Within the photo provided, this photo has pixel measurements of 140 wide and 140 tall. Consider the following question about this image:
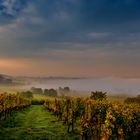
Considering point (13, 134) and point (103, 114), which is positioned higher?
point (103, 114)

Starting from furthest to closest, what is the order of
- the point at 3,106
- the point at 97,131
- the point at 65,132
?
the point at 3,106 → the point at 65,132 → the point at 97,131

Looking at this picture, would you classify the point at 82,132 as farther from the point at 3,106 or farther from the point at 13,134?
the point at 3,106

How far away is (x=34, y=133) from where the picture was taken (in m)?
45.3

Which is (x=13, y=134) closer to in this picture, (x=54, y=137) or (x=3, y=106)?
(x=54, y=137)

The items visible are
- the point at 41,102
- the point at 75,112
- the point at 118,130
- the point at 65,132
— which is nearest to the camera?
the point at 118,130

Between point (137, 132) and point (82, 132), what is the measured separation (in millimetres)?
6660

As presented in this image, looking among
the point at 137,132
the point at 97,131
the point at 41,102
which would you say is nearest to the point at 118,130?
the point at 137,132

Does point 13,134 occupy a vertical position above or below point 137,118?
below

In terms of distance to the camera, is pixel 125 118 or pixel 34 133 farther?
pixel 34 133

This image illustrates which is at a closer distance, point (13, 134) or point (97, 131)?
point (97, 131)

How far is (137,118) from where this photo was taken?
3769cm

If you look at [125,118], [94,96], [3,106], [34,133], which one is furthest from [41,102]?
[125,118]

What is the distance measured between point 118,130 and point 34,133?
15.4 metres

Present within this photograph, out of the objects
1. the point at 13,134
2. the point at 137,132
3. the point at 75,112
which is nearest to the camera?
the point at 137,132
